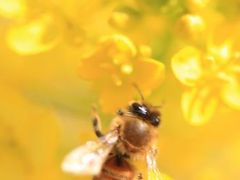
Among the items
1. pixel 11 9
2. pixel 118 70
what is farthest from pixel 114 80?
pixel 11 9

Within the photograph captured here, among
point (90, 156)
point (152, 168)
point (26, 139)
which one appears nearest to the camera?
point (90, 156)

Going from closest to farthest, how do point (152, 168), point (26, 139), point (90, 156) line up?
point (90, 156) → point (152, 168) → point (26, 139)

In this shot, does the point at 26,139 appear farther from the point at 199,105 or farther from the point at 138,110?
the point at 199,105

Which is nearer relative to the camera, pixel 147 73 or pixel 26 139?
pixel 147 73

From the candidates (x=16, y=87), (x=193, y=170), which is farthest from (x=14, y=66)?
(x=193, y=170)

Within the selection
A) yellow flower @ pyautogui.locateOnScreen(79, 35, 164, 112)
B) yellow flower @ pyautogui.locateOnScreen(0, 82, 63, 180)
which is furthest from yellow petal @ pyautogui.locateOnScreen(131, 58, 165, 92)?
yellow flower @ pyautogui.locateOnScreen(0, 82, 63, 180)

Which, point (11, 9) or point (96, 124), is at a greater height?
point (11, 9)

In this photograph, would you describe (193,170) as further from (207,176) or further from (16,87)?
(16,87)

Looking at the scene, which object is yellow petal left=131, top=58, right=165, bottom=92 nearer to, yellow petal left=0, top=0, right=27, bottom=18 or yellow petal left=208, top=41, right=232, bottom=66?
yellow petal left=208, top=41, right=232, bottom=66

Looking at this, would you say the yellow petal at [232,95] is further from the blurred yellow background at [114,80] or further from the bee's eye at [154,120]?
the bee's eye at [154,120]
